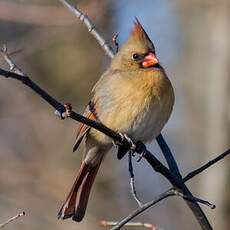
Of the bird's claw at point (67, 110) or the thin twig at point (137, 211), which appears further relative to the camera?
the thin twig at point (137, 211)

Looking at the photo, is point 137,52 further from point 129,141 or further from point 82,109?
point 82,109

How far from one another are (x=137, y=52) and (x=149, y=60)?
8 centimetres

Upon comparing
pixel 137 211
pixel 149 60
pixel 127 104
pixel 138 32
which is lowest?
pixel 137 211

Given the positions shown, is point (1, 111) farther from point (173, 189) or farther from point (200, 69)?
Answer: point (173, 189)

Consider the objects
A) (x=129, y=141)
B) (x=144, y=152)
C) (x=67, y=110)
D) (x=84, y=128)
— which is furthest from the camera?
(x=84, y=128)

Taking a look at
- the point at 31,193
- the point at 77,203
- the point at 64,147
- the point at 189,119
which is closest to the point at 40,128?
the point at 64,147

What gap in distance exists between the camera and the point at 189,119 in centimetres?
853

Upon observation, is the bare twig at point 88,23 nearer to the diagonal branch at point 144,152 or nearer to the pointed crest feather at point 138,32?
the pointed crest feather at point 138,32

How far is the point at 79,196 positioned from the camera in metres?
4.27

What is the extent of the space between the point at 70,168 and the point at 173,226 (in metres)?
1.22

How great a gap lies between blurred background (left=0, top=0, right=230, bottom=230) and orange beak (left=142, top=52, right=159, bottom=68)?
213 cm

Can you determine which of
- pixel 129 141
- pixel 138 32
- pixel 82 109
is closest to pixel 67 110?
pixel 129 141

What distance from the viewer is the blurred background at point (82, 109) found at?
7176 millimetres

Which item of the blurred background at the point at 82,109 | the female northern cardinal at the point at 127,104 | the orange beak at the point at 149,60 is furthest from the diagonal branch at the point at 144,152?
the blurred background at the point at 82,109
